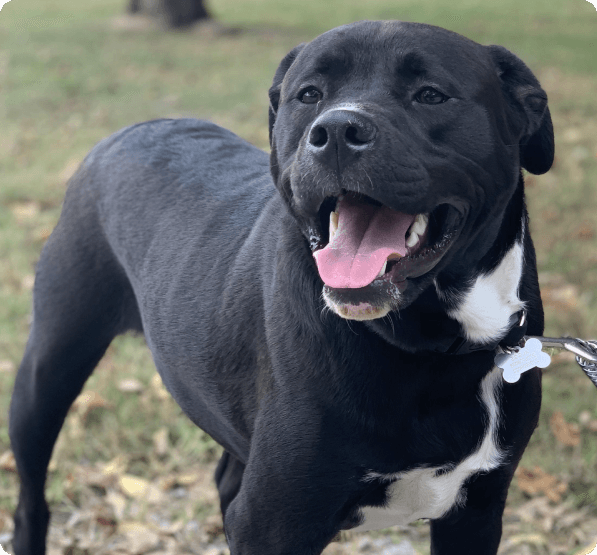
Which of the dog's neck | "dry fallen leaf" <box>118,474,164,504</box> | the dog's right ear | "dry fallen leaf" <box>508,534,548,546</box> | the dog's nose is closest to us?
the dog's nose

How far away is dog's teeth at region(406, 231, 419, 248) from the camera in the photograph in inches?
79.7

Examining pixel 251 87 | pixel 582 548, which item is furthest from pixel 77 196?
pixel 251 87

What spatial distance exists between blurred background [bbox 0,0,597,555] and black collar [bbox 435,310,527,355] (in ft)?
4.74

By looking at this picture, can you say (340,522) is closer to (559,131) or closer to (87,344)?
(87,344)

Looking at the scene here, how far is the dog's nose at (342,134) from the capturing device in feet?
6.01

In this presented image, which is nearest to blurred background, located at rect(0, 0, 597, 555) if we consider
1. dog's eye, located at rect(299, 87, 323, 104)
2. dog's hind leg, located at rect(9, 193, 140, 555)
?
dog's hind leg, located at rect(9, 193, 140, 555)

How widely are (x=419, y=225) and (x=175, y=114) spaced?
295 inches

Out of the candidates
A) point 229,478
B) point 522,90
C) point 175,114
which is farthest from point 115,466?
point 175,114

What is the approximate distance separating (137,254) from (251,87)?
7.54m

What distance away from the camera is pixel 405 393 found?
6.76 ft

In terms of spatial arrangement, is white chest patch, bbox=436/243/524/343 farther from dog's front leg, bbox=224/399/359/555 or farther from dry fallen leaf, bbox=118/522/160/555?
dry fallen leaf, bbox=118/522/160/555

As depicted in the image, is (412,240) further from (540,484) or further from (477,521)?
(540,484)

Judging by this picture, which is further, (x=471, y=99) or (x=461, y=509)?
(x=461, y=509)

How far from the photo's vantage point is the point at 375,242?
2.02 metres
